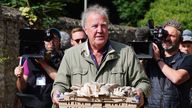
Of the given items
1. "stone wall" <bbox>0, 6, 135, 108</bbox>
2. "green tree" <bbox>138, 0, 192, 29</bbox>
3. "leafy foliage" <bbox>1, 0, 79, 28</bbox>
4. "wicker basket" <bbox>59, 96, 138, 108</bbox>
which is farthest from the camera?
"green tree" <bbox>138, 0, 192, 29</bbox>

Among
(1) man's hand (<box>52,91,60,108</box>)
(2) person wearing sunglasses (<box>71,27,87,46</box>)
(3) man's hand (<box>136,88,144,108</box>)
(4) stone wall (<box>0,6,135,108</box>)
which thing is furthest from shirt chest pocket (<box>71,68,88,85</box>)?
(4) stone wall (<box>0,6,135,108</box>)

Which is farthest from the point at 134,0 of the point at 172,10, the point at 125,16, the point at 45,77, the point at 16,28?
the point at 45,77

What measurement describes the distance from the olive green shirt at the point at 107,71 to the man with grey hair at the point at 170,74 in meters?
1.05

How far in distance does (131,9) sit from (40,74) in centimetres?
1817

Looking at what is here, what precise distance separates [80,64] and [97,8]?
489 mm

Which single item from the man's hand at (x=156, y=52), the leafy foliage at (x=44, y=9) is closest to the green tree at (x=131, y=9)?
the leafy foliage at (x=44, y=9)

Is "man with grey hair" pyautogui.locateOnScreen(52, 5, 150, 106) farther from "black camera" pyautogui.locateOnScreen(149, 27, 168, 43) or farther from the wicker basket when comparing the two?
"black camera" pyautogui.locateOnScreen(149, 27, 168, 43)

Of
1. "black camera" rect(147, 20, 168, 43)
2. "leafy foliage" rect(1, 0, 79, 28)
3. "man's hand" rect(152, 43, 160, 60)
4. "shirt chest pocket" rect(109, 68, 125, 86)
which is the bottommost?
"shirt chest pocket" rect(109, 68, 125, 86)

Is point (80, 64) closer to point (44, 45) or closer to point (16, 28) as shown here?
point (44, 45)

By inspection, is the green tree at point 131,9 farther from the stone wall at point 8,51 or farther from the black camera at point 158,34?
the black camera at point 158,34

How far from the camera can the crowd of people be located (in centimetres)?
514

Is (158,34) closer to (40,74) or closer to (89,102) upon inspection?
(40,74)

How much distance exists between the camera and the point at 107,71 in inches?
203

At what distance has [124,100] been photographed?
15.9 ft
